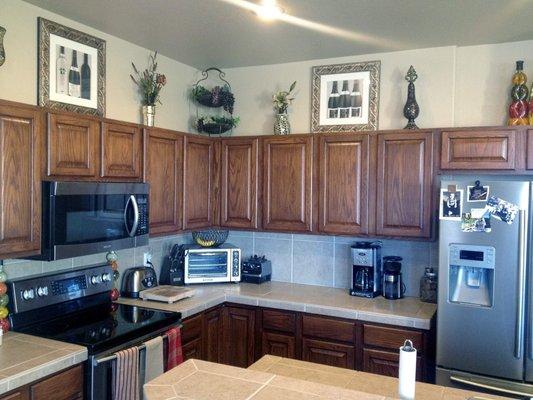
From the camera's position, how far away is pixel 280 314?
3.26 m

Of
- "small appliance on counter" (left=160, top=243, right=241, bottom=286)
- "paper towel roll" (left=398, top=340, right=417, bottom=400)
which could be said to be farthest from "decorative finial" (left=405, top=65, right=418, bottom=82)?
"paper towel roll" (left=398, top=340, right=417, bottom=400)

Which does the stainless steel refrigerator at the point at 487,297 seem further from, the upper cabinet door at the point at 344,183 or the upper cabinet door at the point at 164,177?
the upper cabinet door at the point at 164,177

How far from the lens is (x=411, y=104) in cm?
326

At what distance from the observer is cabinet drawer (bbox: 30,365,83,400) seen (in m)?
2.02

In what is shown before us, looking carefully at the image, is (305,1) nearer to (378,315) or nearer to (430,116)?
(430,116)

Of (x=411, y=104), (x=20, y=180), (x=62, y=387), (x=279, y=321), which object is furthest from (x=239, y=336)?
(x=411, y=104)

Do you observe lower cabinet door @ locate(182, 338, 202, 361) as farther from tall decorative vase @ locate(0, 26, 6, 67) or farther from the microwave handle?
tall decorative vase @ locate(0, 26, 6, 67)

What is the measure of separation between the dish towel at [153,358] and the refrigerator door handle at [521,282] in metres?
1.90

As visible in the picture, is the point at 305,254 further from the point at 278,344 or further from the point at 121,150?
the point at 121,150

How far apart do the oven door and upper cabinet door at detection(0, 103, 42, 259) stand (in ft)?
4.45

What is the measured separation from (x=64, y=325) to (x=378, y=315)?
181 centimetres

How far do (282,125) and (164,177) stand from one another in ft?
3.19

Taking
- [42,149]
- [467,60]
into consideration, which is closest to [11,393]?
[42,149]

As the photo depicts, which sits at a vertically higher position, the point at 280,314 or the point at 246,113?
the point at 246,113
